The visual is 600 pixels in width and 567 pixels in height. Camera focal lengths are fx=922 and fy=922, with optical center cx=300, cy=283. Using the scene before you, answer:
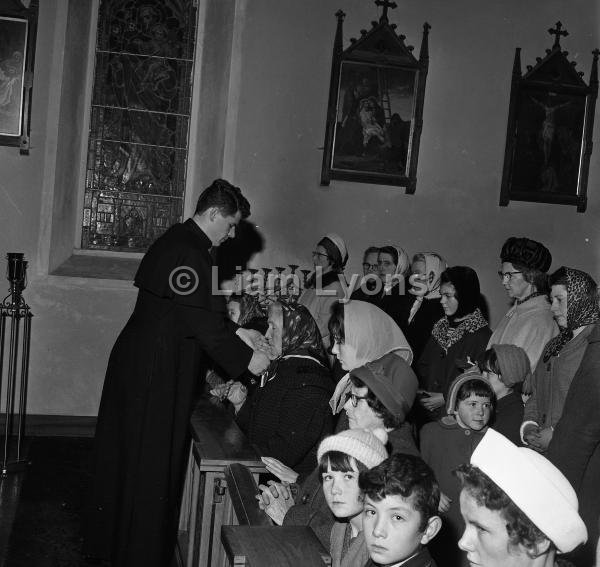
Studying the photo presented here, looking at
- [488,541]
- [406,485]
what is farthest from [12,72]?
[488,541]

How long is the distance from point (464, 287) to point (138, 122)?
182 inches

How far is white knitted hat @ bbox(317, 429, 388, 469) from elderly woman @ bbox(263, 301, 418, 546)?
389mm

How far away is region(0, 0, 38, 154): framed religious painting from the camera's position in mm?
8703

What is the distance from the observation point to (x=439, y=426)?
14.9 ft

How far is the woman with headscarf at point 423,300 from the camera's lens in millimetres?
7332

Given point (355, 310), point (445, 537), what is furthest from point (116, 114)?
point (445, 537)

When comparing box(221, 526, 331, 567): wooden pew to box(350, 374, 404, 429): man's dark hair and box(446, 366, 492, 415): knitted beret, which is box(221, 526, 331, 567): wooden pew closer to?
box(350, 374, 404, 429): man's dark hair

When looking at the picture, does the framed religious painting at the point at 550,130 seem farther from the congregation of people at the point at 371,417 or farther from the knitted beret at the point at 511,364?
the knitted beret at the point at 511,364

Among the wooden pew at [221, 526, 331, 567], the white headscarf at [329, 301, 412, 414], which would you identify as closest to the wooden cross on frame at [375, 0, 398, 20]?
the white headscarf at [329, 301, 412, 414]

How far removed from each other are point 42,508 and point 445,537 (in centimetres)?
330

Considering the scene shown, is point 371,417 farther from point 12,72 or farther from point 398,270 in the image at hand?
point 12,72

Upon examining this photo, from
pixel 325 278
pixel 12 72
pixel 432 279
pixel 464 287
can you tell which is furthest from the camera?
pixel 12 72

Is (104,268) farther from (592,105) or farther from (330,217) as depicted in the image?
(592,105)

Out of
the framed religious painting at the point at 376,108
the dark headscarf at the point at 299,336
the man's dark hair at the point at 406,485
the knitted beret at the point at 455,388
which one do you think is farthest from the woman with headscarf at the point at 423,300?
the man's dark hair at the point at 406,485
